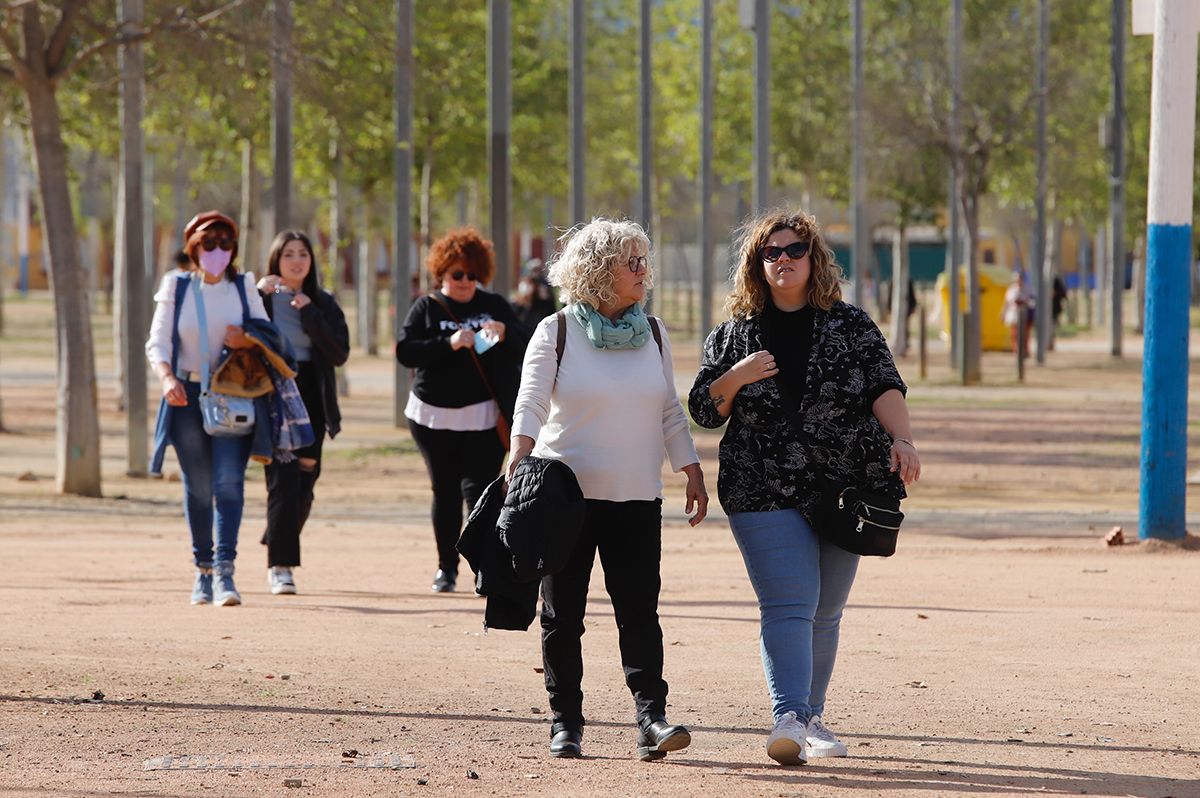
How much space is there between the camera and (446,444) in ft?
31.1

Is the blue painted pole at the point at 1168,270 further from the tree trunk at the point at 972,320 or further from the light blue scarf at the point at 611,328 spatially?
the tree trunk at the point at 972,320

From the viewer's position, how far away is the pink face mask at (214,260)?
8.80 metres

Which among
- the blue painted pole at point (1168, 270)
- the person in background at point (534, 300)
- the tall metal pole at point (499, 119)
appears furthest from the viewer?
the tall metal pole at point (499, 119)

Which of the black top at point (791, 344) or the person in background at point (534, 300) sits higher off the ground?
the black top at point (791, 344)

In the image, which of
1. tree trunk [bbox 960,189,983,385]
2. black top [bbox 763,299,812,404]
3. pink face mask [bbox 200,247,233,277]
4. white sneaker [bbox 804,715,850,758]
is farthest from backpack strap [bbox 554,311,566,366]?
tree trunk [bbox 960,189,983,385]

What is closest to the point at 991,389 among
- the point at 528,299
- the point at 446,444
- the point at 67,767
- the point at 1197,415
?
the point at 1197,415

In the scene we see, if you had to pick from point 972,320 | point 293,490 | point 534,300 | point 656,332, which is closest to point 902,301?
point 972,320

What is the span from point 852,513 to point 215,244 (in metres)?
4.13

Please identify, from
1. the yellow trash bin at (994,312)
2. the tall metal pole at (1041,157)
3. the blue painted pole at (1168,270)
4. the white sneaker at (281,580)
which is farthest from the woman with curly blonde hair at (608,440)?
the yellow trash bin at (994,312)

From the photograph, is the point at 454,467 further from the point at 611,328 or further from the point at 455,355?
the point at 611,328

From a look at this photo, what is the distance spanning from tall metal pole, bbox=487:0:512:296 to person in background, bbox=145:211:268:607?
11250mm

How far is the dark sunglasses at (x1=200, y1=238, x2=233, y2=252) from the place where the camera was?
8789mm

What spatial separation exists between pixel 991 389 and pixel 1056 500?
14.2 meters

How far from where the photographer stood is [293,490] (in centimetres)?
923
